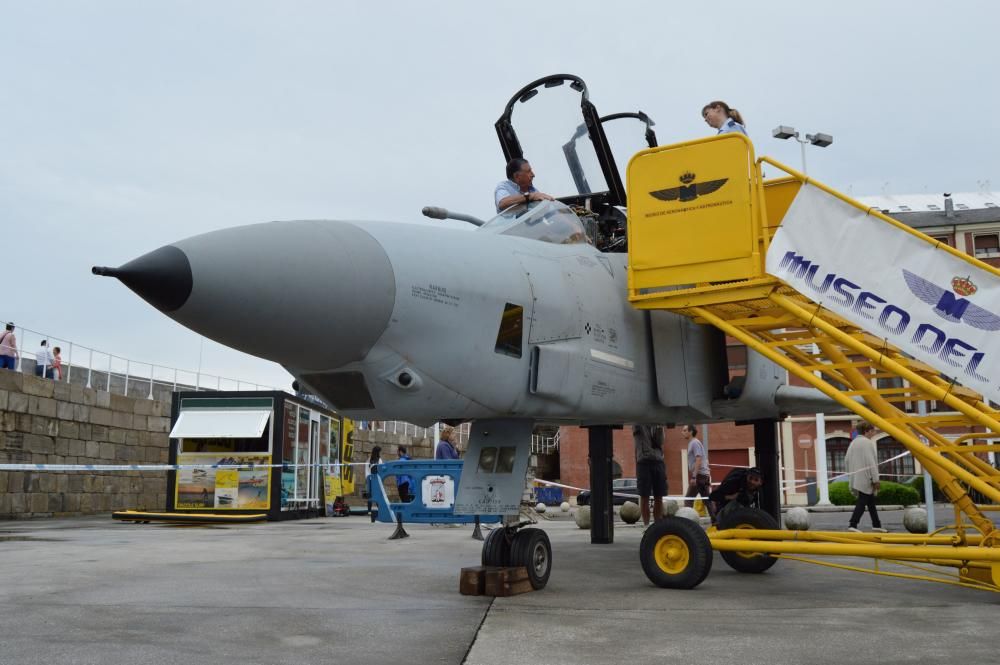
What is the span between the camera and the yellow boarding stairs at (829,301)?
5520 mm

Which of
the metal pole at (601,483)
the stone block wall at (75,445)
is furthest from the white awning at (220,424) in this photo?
the metal pole at (601,483)

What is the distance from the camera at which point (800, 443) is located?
129 ft

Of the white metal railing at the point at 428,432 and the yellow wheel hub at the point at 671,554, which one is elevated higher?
the white metal railing at the point at 428,432

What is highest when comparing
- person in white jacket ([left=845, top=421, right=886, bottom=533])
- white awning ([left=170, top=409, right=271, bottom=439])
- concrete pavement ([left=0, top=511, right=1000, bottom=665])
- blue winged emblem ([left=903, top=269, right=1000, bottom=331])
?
blue winged emblem ([left=903, top=269, right=1000, bottom=331])

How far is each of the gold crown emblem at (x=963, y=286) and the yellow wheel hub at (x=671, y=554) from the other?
2463 mm

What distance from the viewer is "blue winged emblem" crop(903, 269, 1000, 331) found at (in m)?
5.55

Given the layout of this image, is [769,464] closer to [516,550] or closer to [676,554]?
[676,554]

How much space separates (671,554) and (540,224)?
2.48 metres

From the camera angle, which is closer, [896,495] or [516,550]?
[516,550]

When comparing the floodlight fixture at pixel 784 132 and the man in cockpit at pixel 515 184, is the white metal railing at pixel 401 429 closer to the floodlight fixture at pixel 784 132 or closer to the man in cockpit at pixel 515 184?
the floodlight fixture at pixel 784 132

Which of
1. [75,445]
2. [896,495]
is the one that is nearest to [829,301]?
[75,445]

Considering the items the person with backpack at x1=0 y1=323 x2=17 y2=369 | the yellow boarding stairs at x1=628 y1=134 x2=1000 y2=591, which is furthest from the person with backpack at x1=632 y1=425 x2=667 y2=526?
the person with backpack at x1=0 y1=323 x2=17 y2=369

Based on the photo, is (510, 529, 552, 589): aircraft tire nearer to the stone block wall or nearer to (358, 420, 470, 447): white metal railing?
the stone block wall

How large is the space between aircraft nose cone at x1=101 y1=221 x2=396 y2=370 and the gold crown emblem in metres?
3.77
